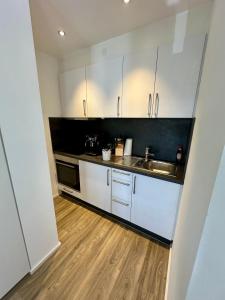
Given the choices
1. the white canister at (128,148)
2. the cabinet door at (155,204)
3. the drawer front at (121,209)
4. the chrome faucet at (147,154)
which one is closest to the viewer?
the cabinet door at (155,204)

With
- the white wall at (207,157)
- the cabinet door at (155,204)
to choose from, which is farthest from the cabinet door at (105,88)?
the white wall at (207,157)

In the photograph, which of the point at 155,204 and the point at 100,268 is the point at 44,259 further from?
the point at 155,204

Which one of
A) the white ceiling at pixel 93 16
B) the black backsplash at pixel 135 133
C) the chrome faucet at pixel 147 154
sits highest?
the white ceiling at pixel 93 16

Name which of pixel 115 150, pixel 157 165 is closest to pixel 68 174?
pixel 115 150

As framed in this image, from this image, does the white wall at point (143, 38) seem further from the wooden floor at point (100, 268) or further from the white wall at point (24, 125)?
the wooden floor at point (100, 268)

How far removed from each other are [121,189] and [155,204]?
0.45 metres

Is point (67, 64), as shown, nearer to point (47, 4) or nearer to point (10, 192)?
point (47, 4)

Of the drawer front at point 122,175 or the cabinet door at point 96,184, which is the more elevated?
the drawer front at point 122,175

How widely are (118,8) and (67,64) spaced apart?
131 cm

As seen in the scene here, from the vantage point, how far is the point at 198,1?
1276 millimetres

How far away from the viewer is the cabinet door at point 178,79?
1.29 meters

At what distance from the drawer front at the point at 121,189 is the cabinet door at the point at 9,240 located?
3.54 ft

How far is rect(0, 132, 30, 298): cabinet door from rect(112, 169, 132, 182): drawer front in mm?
1083

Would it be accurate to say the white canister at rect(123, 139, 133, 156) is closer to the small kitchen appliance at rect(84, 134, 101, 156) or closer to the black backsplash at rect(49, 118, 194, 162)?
the black backsplash at rect(49, 118, 194, 162)
